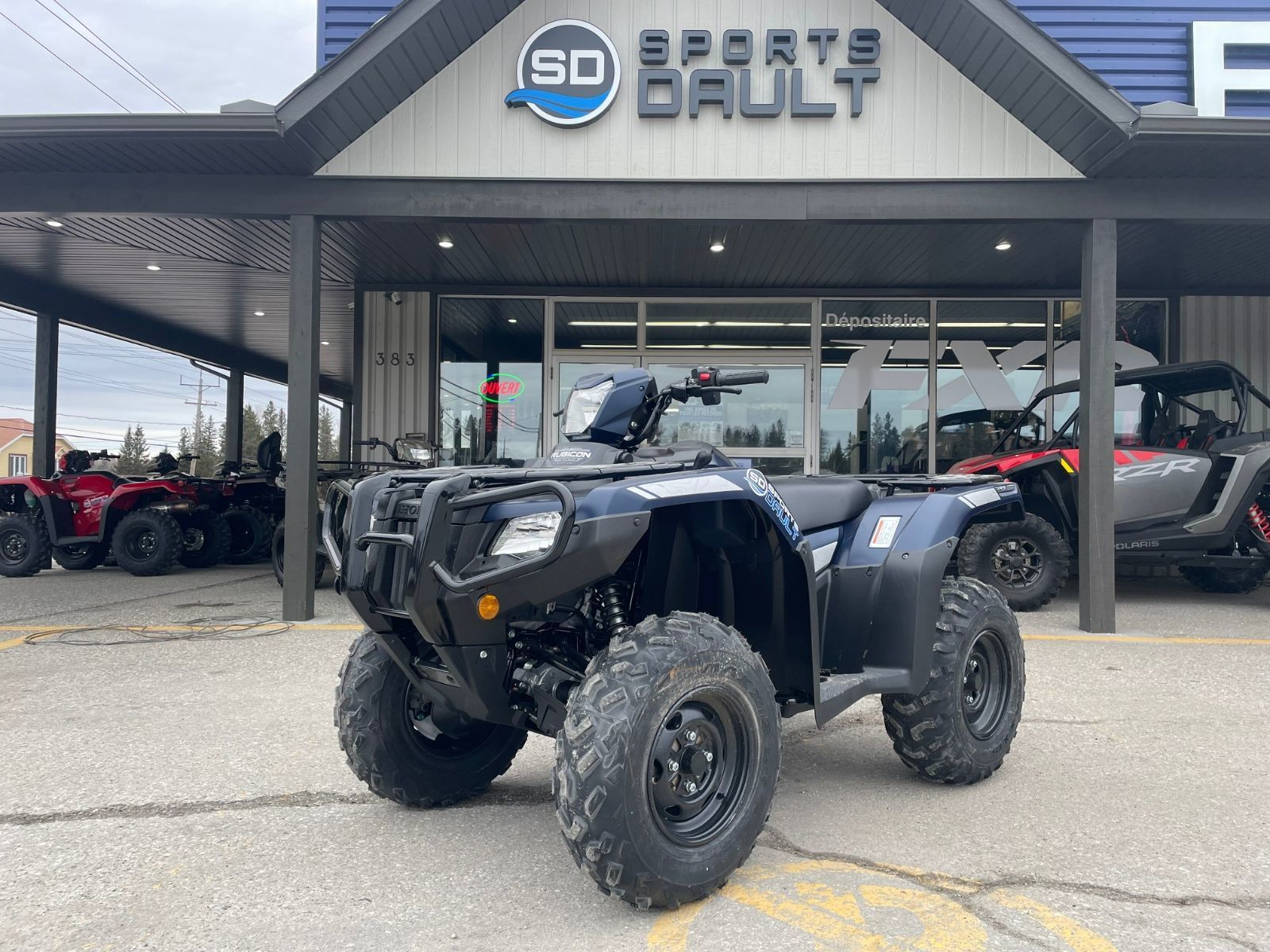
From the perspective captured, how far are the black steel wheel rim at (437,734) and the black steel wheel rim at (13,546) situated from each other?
10318 millimetres

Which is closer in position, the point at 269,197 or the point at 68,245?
the point at 269,197

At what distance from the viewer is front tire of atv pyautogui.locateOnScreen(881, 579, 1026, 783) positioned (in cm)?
354

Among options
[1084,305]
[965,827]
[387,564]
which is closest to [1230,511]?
[1084,305]

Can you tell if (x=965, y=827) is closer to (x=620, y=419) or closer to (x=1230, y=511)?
(x=620, y=419)

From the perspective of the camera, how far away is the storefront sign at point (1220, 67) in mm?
9469

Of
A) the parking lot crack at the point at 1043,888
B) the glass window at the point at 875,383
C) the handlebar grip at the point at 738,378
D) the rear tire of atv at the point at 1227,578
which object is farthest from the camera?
the glass window at the point at 875,383

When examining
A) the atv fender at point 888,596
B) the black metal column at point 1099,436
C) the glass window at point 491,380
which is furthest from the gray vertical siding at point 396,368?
the atv fender at point 888,596

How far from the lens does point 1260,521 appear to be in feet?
28.0

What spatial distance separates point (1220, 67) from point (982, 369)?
384 cm

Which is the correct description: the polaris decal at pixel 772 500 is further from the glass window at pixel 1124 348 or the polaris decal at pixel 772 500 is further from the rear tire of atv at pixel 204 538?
the rear tire of atv at pixel 204 538

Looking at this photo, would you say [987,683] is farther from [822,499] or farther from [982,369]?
[982,369]

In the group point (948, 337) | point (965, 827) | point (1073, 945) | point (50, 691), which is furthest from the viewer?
point (948, 337)

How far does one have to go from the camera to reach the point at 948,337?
11.6m

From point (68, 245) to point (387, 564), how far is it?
10116 millimetres
